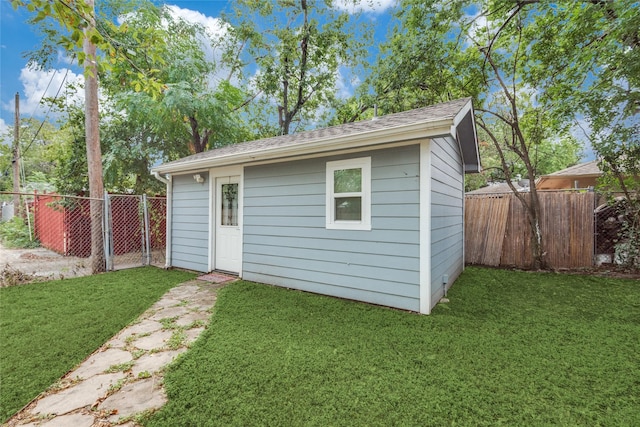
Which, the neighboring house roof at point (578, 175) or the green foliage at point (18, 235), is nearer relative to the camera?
the green foliage at point (18, 235)

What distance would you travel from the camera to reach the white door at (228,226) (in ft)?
17.6

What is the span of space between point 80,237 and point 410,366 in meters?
9.14

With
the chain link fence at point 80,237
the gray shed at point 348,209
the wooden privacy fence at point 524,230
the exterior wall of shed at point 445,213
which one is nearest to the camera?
the gray shed at point 348,209

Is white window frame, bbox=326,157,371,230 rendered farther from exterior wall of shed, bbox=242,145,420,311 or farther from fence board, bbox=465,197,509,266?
fence board, bbox=465,197,509,266

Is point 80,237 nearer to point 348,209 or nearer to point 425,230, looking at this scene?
point 348,209

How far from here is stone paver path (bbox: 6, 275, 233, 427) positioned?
1.74 meters

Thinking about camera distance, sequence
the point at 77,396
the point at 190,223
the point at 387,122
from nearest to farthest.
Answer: the point at 77,396 < the point at 387,122 < the point at 190,223

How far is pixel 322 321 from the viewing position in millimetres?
3229

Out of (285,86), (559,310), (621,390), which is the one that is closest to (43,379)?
(621,390)

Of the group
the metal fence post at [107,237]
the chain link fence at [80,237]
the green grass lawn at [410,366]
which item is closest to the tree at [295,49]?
the chain link fence at [80,237]

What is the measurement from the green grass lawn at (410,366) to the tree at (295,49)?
32.9ft

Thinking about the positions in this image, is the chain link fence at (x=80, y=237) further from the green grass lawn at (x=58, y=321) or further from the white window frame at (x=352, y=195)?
the white window frame at (x=352, y=195)

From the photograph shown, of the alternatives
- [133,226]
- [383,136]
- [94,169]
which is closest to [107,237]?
[94,169]

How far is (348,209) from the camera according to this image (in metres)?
4.04
